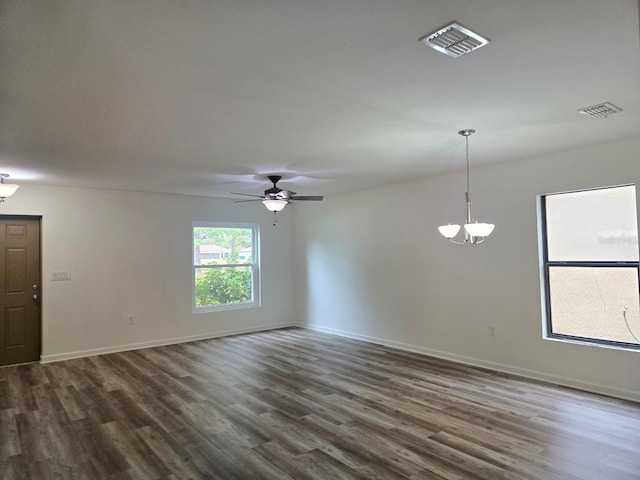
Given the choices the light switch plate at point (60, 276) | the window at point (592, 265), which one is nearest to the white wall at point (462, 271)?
the window at point (592, 265)

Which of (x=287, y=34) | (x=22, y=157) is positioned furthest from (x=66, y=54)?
(x=22, y=157)

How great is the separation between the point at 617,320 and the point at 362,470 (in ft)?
10.1

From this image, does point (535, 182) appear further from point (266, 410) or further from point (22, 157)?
point (22, 157)

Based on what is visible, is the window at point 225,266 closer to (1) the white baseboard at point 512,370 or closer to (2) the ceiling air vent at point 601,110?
(1) the white baseboard at point 512,370

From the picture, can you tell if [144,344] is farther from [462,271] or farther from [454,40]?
[454,40]

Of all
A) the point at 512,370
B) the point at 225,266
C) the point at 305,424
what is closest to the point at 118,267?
the point at 225,266

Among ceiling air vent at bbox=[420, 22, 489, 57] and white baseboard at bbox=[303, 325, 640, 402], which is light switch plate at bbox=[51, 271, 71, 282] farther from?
ceiling air vent at bbox=[420, 22, 489, 57]

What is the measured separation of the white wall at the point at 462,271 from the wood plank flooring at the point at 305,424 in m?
0.34

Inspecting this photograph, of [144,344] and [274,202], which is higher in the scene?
[274,202]

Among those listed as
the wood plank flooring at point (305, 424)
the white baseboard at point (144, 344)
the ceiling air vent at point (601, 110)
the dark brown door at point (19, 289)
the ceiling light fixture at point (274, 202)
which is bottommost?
the wood plank flooring at point (305, 424)

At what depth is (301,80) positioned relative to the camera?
2531mm

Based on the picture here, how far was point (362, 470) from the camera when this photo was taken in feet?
8.95

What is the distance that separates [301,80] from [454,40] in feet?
2.97

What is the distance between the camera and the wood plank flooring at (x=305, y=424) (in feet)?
9.11
